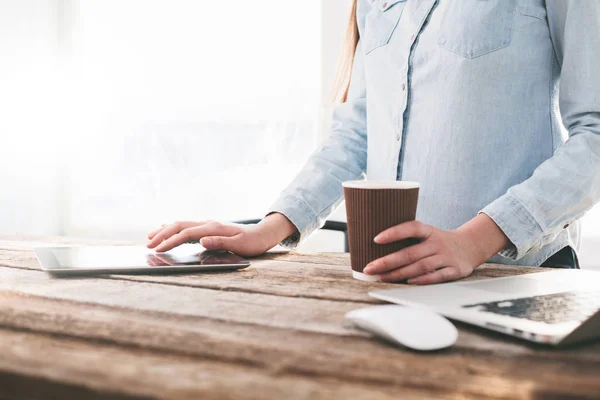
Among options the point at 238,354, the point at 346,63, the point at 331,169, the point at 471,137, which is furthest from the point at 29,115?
the point at 238,354

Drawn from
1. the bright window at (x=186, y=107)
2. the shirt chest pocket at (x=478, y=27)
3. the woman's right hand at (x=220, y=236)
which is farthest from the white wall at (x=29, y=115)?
the shirt chest pocket at (x=478, y=27)

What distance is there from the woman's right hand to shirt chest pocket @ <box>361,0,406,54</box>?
0.48 meters

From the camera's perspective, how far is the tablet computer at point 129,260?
2.95 ft

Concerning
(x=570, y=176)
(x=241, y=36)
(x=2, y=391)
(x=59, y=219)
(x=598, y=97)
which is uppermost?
(x=241, y=36)

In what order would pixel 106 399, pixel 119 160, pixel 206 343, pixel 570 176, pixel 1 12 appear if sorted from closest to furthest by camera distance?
pixel 106 399 → pixel 206 343 → pixel 570 176 → pixel 1 12 → pixel 119 160

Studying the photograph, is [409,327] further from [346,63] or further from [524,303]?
[346,63]

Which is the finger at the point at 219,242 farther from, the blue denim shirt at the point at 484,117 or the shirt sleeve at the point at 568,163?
the shirt sleeve at the point at 568,163

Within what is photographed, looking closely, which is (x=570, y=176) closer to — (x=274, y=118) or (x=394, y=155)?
(x=394, y=155)

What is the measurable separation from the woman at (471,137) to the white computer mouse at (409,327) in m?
0.26

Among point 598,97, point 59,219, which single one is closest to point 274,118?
point 59,219

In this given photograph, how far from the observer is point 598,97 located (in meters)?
1.03

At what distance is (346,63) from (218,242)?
65 cm

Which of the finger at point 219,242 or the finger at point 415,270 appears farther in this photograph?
the finger at point 219,242

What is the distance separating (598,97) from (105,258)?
0.88m
